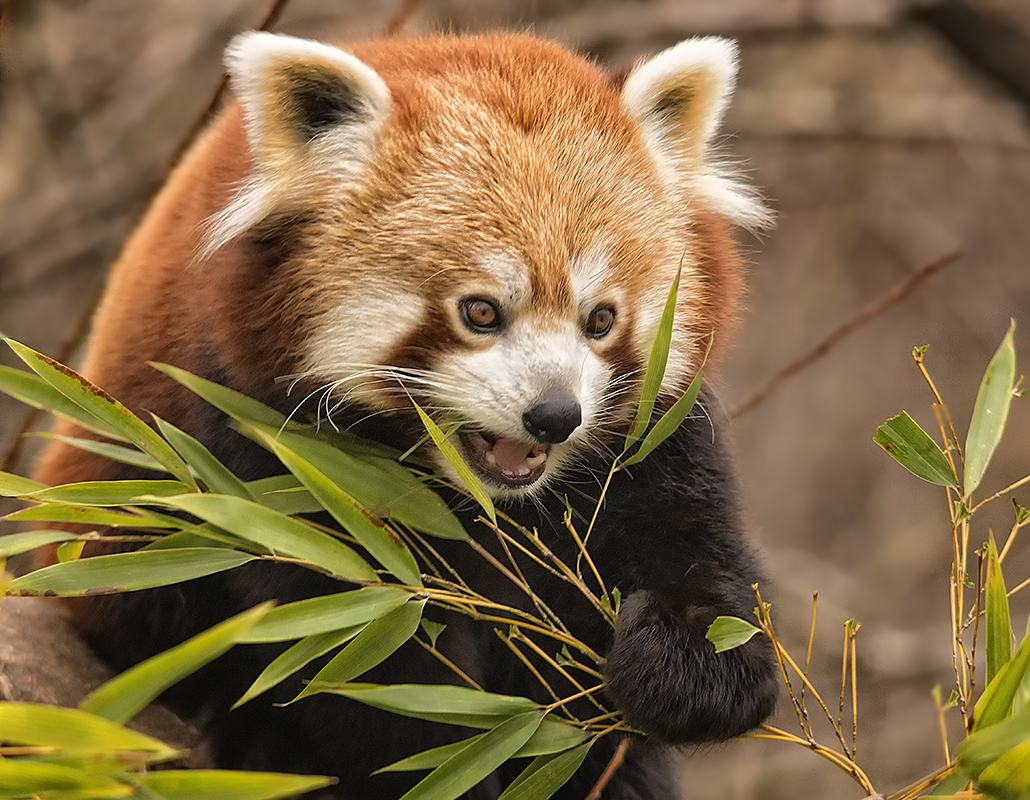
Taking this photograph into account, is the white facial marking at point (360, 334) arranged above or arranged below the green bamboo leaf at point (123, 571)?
above

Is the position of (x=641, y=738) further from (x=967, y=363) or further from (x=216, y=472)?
(x=967, y=363)

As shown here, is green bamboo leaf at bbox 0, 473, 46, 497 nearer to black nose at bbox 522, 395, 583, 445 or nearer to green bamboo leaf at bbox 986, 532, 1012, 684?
black nose at bbox 522, 395, 583, 445

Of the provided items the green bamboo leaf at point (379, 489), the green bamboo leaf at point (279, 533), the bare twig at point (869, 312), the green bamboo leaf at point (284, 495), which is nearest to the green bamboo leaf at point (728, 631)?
the green bamboo leaf at point (379, 489)

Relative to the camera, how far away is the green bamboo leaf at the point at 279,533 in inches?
66.0

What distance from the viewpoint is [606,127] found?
219 cm

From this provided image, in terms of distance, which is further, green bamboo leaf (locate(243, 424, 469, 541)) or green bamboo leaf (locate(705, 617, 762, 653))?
green bamboo leaf (locate(243, 424, 469, 541))

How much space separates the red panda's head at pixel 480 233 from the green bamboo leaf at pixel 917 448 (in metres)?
0.51

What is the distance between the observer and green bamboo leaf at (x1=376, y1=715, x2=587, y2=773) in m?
1.80

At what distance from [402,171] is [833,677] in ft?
15.7

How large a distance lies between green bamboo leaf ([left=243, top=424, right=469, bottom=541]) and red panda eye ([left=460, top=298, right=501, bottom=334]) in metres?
0.30

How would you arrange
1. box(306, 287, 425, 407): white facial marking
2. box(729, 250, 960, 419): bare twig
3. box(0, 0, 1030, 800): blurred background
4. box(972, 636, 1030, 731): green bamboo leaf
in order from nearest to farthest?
box(972, 636, 1030, 731): green bamboo leaf < box(306, 287, 425, 407): white facial marking < box(729, 250, 960, 419): bare twig < box(0, 0, 1030, 800): blurred background

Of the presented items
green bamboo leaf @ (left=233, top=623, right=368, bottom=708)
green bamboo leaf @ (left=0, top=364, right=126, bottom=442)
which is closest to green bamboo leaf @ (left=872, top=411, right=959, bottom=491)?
green bamboo leaf @ (left=233, top=623, right=368, bottom=708)

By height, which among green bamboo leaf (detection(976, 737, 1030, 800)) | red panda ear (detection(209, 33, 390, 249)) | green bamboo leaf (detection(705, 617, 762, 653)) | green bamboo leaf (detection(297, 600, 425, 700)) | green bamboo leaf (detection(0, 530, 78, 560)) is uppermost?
red panda ear (detection(209, 33, 390, 249))

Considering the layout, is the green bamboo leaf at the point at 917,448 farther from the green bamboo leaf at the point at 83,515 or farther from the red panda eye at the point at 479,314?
the green bamboo leaf at the point at 83,515
